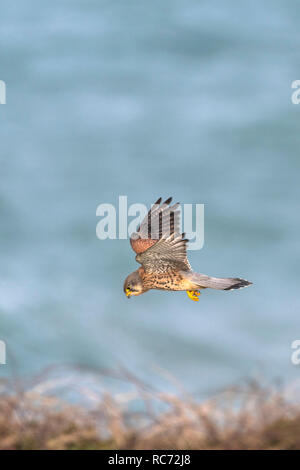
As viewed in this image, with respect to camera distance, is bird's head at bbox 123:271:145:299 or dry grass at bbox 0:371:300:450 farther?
bird's head at bbox 123:271:145:299

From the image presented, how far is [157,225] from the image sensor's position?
8.02 metres

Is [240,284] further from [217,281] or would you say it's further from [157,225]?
[157,225]

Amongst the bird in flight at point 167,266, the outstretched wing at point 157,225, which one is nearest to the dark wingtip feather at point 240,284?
the bird in flight at point 167,266

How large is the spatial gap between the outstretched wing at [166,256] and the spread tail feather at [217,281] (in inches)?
4.6

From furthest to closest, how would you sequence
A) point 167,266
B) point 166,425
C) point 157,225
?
point 157,225
point 167,266
point 166,425

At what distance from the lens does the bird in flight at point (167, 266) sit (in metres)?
7.32

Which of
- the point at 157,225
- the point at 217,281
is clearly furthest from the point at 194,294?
the point at 157,225

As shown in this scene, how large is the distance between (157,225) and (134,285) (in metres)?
0.75

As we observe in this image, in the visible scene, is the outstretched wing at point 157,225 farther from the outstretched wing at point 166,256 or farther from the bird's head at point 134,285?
the bird's head at point 134,285

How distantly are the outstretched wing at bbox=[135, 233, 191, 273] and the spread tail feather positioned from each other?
0.12 meters

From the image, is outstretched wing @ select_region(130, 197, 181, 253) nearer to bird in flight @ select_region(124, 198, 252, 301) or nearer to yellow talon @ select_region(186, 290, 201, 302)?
bird in flight @ select_region(124, 198, 252, 301)

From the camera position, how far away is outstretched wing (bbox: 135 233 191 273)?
23.8ft

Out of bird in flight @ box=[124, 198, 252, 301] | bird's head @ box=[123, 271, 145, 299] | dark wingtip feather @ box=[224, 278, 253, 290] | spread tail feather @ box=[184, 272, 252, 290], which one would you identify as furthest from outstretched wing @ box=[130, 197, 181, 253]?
dark wingtip feather @ box=[224, 278, 253, 290]
